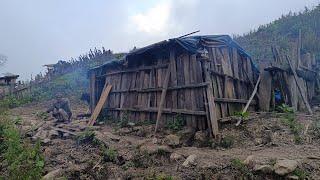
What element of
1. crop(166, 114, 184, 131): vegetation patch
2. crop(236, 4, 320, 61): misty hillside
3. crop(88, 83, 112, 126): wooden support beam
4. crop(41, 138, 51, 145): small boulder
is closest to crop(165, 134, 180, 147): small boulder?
crop(166, 114, 184, 131): vegetation patch

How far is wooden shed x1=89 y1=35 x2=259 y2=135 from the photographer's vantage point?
30.7ft

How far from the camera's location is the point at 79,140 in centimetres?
982

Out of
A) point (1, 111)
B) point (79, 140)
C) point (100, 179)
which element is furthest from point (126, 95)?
point (100, 179)

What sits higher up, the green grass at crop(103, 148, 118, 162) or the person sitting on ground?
the person sitting on ground

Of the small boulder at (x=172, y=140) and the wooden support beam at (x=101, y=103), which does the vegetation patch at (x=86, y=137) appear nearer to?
the small boulder at (x=172, y=140)

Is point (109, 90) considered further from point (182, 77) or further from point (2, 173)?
point (2, 173)

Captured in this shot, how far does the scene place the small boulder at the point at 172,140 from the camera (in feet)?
28.5

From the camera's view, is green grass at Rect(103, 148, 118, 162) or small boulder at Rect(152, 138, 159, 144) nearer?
green grass at Rect(103, 148, 118, 162)

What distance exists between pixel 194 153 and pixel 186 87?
255cm

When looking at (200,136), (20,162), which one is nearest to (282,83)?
(200,136)

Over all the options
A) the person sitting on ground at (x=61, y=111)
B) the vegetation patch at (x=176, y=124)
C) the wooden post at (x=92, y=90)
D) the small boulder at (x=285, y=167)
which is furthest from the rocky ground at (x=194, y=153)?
the wooden post at (x=92, y=90)

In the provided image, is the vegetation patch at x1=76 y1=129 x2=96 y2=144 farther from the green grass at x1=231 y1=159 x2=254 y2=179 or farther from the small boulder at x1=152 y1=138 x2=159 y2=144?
the green grass at x1=231 y1=159 x2=254 y2=179

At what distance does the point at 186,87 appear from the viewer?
384 inches

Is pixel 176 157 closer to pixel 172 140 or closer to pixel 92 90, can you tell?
pixel 172 140
